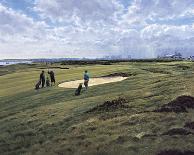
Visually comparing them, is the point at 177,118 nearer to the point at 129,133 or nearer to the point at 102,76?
the point at 129,133

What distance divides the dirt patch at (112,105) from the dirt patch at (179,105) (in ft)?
11.7

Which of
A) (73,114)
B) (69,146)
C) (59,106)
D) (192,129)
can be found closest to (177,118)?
(192,129)

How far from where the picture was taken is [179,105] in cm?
2630

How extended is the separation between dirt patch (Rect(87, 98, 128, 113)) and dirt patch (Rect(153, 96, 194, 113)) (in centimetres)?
358

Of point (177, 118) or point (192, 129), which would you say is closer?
point (192, 129)

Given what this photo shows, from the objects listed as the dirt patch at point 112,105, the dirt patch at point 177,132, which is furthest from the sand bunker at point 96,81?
the dirt patch at point 177,132

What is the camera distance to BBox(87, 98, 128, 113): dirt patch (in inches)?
1166

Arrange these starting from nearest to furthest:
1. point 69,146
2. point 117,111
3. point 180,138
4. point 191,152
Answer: point 191,152 < point 180,138 < point 69,146 < point 117,111

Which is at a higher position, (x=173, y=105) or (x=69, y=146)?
(x=173, y=105)

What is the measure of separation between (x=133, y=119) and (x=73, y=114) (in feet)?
20.5

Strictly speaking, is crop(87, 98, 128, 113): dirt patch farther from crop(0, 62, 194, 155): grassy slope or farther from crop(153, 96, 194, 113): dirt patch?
crop(153, 96, 194, 113): dirt patch

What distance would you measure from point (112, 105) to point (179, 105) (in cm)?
571

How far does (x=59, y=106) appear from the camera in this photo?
35.3m

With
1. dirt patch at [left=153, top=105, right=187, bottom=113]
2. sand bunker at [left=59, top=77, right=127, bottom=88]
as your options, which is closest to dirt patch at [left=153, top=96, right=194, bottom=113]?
dirt patch at [left=153, top=105, right=187, bottom=113]
